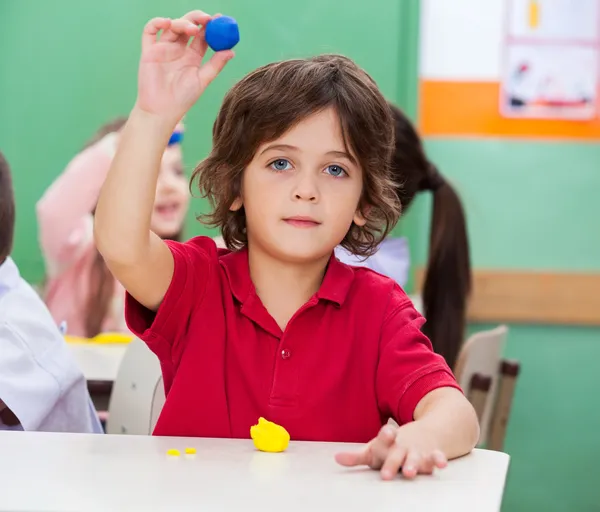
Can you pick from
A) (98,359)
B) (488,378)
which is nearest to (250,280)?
(98,359)

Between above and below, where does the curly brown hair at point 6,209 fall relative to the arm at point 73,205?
above

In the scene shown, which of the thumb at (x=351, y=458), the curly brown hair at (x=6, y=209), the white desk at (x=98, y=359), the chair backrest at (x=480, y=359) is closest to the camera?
the thumb at (x=351, y=458)

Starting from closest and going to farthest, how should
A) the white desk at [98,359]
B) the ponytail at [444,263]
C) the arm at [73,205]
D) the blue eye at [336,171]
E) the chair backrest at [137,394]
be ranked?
the blue eye at [336,171], the chair backrest at [137,394], the white desk at [98,359], the ponytail at [444,263], the arm at [73,205]

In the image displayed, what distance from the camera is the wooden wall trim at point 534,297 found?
10.5 feet

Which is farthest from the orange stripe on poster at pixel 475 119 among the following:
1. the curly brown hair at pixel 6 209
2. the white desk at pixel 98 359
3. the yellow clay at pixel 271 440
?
the yellow clay at pixel 271 440

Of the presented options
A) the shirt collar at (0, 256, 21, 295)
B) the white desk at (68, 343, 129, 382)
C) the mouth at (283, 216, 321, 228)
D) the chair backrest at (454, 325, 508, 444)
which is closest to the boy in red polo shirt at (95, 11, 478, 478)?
the mouth at (283, 216, 321, 228)

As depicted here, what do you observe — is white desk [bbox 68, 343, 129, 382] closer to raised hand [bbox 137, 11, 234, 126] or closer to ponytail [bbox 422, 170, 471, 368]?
ponytail [bbox 422, 170, 471, 368]

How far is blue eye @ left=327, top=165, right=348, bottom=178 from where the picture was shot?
125 centimetres

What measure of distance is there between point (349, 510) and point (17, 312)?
890mm

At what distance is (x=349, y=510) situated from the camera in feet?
2.60

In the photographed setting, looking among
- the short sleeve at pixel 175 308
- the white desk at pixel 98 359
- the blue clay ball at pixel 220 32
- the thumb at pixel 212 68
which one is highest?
the blue clay ball at pixel 220 32

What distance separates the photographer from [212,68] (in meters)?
1.09

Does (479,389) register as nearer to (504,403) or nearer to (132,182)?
(504,403)

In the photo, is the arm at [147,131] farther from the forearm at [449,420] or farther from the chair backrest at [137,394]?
the chair backrest at [137,394]
